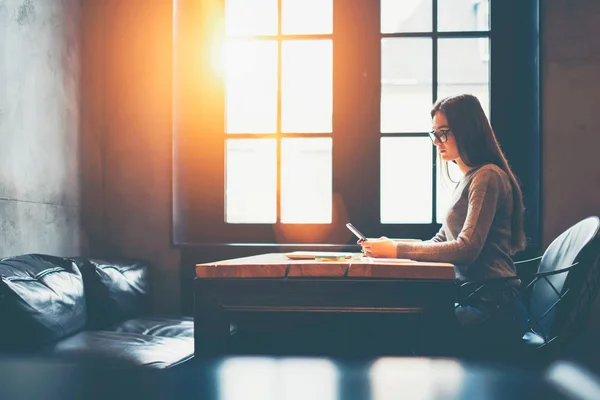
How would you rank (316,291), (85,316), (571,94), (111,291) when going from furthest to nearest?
(571,94) → (111,291) → (85,316) → (316,291)

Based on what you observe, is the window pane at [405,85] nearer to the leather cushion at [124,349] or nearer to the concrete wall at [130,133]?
the concrete wall at [130,133]

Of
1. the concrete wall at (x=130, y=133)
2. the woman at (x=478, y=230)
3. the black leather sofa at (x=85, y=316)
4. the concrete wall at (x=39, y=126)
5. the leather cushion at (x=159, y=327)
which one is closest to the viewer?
the woman at (x=478, y=230)

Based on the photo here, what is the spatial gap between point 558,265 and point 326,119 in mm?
1634

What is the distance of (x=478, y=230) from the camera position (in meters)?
1.87

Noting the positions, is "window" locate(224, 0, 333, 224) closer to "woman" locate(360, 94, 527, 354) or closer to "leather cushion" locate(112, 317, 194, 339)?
"leather cushion" locate(112, 317, 194, 339)

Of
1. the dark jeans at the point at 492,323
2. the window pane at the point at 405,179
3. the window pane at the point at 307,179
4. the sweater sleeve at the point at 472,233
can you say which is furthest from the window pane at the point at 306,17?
the dark jeans at the point at 492,323

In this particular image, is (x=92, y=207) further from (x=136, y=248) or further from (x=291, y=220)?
(x=291, y=220)

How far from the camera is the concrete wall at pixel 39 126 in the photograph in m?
2.37

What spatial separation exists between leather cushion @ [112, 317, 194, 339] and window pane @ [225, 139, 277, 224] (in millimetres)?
750

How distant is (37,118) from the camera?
8.59ft

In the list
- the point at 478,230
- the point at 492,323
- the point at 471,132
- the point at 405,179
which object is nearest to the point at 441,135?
the point at 471,132

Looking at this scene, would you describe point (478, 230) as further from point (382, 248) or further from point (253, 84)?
point (253, 84)

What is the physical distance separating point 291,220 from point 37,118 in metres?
1.36

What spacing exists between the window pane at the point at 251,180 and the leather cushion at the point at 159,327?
2.46ft
